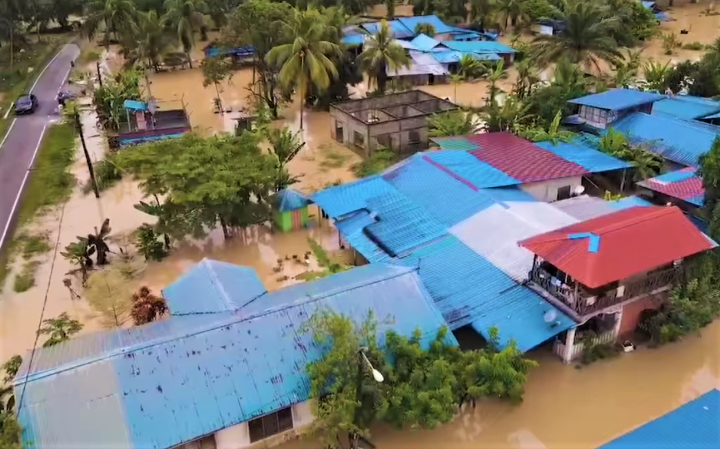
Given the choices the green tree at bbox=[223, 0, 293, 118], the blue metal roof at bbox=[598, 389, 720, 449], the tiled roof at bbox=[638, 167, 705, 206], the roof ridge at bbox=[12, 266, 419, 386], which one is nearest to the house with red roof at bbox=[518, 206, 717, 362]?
the blue metal roof at bbox=[598, 389, 720, 449]

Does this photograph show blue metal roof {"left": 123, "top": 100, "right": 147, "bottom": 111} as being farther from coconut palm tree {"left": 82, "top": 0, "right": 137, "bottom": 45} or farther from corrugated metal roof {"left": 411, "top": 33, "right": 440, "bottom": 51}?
corrugated metal roof {"left": 411, "top": 33, "right": 440, "bottom": 51}

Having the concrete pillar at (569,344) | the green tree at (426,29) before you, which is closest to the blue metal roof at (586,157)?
the concrete pillar at (569,344)

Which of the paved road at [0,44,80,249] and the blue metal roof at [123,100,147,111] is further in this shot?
the blue metal roof at [123,100,147,111]

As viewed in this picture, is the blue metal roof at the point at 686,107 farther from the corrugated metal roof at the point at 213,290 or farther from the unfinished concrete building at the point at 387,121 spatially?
the corrugated metal roof at the point at 213,290

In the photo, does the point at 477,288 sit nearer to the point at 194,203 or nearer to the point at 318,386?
the point at 318,386

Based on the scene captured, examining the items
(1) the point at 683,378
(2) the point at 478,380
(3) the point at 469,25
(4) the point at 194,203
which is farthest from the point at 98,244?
(3) the point at 469,25
